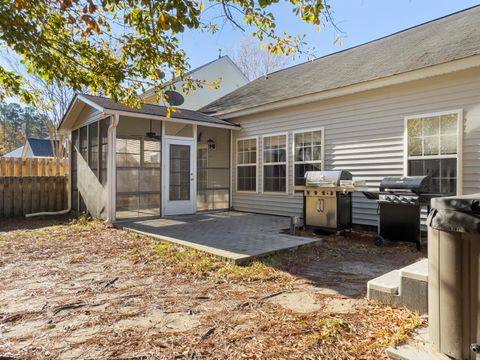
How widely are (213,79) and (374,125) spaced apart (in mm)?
12436

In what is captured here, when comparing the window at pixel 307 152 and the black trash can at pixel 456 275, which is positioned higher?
the window at pixel 307 152

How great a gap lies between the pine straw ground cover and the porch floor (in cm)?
33

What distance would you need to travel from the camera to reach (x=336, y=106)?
7.60m

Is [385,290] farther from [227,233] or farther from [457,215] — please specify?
[227,233]

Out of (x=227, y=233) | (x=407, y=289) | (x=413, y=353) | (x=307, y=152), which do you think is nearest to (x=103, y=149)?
(x=227, y=233)

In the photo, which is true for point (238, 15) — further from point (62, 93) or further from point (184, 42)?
point (62, 93)

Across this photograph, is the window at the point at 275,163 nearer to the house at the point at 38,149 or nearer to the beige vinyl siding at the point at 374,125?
the beige vinyl siding at the point at 374,125

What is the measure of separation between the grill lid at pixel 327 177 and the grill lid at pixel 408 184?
36.6 inches

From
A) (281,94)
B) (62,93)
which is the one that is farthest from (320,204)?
(62,93)

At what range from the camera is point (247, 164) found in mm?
9930

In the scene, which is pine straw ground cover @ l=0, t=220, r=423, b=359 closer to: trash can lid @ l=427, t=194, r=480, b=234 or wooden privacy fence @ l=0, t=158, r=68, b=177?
trash can lid @ l=427, t=194, r=480, b=234

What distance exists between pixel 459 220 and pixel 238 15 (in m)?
3.11

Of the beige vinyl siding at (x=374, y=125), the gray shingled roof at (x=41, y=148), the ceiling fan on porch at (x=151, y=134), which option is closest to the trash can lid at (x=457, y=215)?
the beige vinyl siding at (x=374, y=125)

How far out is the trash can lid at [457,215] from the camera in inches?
70.7
